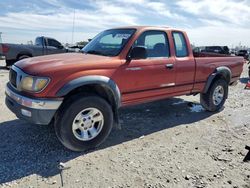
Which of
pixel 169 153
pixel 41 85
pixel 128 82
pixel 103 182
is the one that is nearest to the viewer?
pixel 103 182

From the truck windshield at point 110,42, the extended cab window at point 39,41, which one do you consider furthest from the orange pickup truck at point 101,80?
the extended cab window at point 39,41

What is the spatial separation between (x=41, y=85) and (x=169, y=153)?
2.19 m

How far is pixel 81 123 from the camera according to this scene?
13.7ft

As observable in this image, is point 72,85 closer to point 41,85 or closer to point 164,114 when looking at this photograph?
point 41,85

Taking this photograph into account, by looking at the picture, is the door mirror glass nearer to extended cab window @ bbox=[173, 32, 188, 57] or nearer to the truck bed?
extended cab window @ bbox=[173, 32, 188, 57]

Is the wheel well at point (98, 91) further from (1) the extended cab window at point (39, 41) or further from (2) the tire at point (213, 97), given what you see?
(1) the extended cab window at point (39, 41)

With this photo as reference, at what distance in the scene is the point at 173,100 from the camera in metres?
7.78

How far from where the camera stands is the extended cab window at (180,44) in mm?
5602

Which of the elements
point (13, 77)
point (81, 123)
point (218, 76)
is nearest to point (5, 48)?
point (13, 77)

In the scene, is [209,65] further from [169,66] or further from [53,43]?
[53,43]

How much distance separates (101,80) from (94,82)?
12 cm

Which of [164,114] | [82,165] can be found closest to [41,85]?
[82,165]

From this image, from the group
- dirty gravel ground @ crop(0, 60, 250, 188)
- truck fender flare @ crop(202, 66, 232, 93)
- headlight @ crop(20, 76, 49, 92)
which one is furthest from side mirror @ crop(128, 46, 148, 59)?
truck fender flare @ crop(202, 66, 232, 93)

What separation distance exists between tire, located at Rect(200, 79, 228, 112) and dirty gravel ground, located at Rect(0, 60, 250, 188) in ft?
1.79
